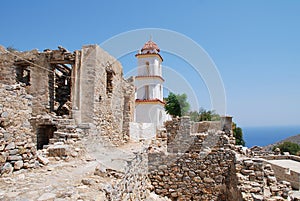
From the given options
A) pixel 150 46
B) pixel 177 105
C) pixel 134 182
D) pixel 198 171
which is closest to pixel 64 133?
pixel 134 182

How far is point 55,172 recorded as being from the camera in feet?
16.7

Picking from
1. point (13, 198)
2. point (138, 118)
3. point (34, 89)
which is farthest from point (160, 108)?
point (13, 198)

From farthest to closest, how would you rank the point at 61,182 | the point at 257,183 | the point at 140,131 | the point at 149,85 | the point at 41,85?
1. the point at 149,85
2. the point at 140,131
3. the point at 41,85
4. the point at 257,183
5. the point at 61,182

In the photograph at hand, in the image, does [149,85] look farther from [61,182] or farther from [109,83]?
[61,182]

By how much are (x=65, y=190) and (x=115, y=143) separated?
7.79 m

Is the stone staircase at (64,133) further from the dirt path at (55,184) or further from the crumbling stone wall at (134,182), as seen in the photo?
the crumbling stone wall at (134,182)

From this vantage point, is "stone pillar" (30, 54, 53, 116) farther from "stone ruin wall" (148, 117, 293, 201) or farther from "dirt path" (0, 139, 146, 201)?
"stone ruin wall" (148, 117, 293, 201)

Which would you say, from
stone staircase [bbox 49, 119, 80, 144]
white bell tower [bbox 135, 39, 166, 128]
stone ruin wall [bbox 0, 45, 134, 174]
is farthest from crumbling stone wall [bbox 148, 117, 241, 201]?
white bell tower [bbox 135, 39, 166, 128]

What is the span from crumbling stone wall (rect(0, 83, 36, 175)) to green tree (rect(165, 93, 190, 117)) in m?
24.6

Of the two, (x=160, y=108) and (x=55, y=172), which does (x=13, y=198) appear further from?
(x=160, y=108)

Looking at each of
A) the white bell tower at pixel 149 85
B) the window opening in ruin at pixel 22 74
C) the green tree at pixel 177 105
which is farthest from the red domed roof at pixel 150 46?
the window opening in ruin at pixel 22 74

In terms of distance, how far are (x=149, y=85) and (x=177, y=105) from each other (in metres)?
5.95

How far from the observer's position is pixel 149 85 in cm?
2653

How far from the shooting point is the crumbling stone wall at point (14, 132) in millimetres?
4625
